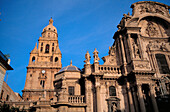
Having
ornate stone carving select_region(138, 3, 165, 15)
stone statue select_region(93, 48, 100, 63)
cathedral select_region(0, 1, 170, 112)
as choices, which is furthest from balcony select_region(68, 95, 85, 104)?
ornate stone carving select_region(138, 3, 165, 15)

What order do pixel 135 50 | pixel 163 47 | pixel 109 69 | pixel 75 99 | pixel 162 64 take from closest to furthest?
pixel 75 99 → pixel 109 69 → pixel 135 50 → pixel 162 64 → pixel 163 47

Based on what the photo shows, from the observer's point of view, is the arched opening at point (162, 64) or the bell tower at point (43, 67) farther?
the bell tower at point (43, 67)

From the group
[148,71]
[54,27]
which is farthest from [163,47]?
[54,27]

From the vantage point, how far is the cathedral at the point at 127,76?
19.4 m

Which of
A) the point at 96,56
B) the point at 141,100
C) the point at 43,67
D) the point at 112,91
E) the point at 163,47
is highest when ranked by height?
the point at 43,67

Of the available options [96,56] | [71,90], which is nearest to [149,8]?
[96,56]

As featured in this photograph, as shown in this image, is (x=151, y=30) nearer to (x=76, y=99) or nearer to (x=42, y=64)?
(x=76, y=99)

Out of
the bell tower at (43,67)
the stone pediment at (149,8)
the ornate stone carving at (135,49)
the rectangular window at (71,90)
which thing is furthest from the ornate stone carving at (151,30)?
the bell tower at (43,67)

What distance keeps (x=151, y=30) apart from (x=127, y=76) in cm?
1045

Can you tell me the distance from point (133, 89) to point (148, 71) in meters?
2.98

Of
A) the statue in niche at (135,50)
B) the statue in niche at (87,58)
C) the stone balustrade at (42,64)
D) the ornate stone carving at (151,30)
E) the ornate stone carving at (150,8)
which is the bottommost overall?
the statue in niche at (87,58)

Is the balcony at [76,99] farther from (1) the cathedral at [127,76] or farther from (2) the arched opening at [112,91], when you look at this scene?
(2) the arched opening at [112,91]

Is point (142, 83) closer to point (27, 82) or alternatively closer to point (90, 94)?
point (90, 94)

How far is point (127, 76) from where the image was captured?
21219mm
